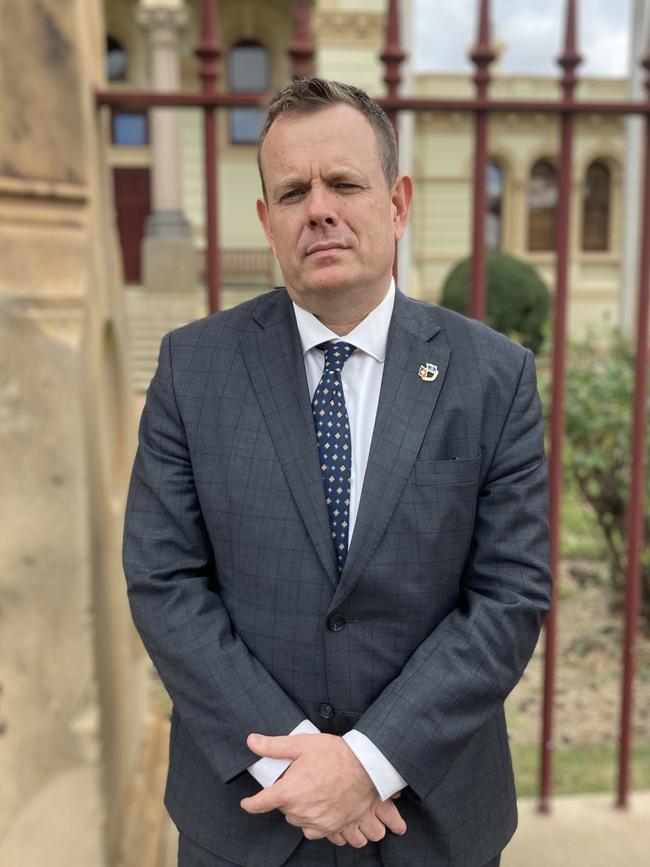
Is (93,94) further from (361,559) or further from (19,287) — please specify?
(361,559)

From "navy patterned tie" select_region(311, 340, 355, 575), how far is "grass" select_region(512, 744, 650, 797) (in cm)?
228

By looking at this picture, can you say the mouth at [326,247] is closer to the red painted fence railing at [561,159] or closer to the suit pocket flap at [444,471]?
the suit pocket flap at [444,471]

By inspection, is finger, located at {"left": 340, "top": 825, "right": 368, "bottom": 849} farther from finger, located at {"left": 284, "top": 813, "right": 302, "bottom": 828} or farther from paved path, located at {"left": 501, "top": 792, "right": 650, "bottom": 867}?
paved path, located at {"left": 501, "top": 792, "right": 650, "bottom": 867}

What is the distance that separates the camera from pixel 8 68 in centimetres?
187

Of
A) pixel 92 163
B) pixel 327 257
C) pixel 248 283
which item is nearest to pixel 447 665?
pixel 327 257

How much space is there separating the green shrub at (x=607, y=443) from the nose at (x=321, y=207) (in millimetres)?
3316

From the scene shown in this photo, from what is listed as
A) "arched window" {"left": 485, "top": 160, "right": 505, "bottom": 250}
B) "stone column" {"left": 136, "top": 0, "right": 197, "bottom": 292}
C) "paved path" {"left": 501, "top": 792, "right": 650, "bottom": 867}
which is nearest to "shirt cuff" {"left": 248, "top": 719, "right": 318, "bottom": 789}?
"paved path" {"left": 501, "top": 792, "right": 650, "bottom": 867}

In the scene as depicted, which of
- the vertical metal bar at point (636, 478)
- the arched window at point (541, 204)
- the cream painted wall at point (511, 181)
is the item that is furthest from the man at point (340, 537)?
the arched window at point (541, 204)

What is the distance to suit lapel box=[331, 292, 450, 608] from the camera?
1506 millimetres

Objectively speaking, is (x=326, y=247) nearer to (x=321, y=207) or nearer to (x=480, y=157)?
(x=321, y=207)

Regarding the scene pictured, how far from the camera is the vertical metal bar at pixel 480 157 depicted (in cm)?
232

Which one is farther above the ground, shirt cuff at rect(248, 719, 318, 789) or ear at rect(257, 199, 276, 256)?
ear at rect(257, 199, 276, 256)

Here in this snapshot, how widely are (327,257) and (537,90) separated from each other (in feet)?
61.8

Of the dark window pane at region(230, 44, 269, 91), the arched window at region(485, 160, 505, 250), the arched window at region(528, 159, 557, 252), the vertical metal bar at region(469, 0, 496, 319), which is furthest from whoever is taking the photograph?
the arched window at region(528, 159, 557, 252)
